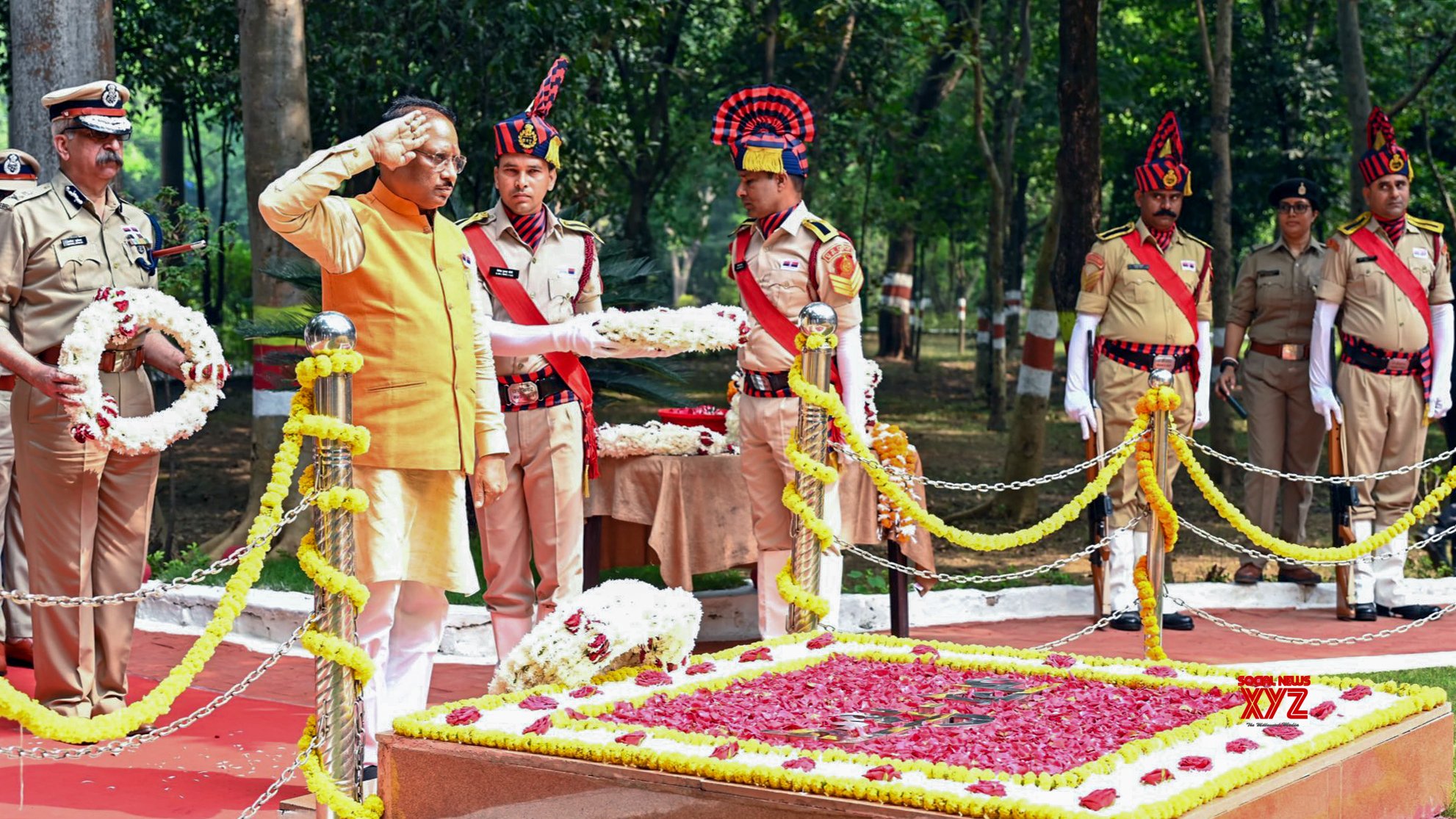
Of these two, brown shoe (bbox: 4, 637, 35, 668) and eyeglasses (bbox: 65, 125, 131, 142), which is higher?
eyeglasses (bbox: 65, 125, 131, 142)

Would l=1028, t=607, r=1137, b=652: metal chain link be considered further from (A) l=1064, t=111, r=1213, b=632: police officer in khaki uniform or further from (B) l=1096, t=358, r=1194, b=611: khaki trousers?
(A) l=1064, t=111, r=1213, b=632: police officer in khaki uniform

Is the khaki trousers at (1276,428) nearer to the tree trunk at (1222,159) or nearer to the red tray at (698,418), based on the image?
the red tray at (698,418)

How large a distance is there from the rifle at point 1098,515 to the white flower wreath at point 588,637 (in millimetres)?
3687

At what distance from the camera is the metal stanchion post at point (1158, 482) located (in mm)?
7055

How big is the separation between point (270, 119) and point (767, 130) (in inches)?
155

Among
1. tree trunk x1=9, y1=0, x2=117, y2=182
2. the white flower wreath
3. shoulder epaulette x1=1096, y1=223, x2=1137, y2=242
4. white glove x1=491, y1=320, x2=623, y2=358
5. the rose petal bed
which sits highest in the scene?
tree trunk x1=9, y1=0, x2=117, y2=182

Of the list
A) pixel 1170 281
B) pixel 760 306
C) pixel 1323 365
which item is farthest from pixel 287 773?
pixel 1323 365

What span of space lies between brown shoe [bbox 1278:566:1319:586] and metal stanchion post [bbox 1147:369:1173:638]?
2606 millimetres

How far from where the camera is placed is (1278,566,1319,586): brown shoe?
32.3 ft

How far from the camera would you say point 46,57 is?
8812 mm

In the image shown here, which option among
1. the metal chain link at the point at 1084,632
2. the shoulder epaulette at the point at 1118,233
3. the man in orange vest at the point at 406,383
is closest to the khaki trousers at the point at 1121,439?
the metal chain link at the point at 1084,632

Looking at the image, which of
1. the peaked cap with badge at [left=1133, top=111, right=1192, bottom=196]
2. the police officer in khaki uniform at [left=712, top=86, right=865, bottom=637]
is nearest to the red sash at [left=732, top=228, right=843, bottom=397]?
the police officer in khaki uniform at [left=712, top=86, right=865, bottom=637]

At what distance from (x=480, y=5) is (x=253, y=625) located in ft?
20.1

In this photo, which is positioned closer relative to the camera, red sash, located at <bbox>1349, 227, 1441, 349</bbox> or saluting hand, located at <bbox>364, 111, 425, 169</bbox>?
saluting hand, located at <bbox>364, 111, 425, 169</bbox>
